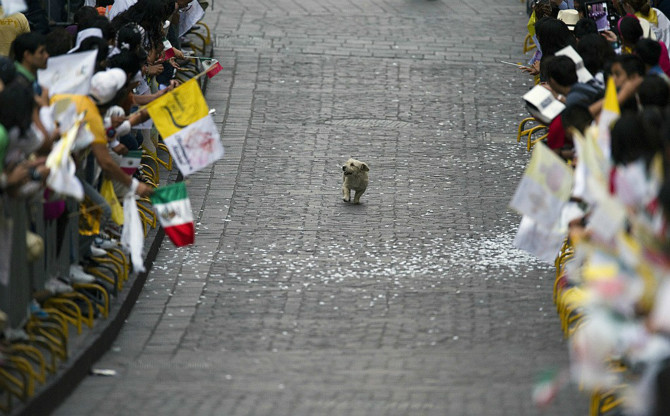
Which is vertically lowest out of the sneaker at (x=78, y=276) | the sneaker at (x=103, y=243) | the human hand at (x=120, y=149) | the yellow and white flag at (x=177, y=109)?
the sneaker at (x=103, y=243)

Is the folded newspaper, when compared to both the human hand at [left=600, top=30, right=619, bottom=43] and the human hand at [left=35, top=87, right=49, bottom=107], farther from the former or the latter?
the human hand at [left=35, top=87, right=49, bottom=107]

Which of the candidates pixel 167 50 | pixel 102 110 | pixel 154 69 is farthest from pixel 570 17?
pixel 102 110

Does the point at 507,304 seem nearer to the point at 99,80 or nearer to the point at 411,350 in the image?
the point at 411,350

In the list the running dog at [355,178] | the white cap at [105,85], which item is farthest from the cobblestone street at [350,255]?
the white cap at [105,85]

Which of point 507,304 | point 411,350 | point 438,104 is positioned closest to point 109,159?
point 411,350

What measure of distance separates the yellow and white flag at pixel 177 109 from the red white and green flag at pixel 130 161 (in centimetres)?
93

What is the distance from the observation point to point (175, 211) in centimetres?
1035

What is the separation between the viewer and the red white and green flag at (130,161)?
37.3 feet

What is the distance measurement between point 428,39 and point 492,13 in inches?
97.2

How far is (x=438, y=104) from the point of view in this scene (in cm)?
1752

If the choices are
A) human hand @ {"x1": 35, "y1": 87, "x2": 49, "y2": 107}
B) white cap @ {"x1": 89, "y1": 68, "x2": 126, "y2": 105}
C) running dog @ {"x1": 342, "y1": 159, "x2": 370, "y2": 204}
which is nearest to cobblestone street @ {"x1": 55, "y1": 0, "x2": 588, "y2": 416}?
running dog @ {"x1": 342, "y1": 159, "x2": 370, "y2": 204}

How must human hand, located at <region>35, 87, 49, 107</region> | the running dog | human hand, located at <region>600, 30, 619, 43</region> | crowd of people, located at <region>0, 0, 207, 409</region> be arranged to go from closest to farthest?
crowd of people, located at <region>0, 0, 207, 409</region>, human hand, located at <region>35, 87, 49, 107</region>, human hand, located at <region>600, 30, 619, 43</region>, the running dog

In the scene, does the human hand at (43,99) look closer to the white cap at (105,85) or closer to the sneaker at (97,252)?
the white cap at (105,85)

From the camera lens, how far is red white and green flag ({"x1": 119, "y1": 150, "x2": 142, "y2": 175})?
1138 centimetres
